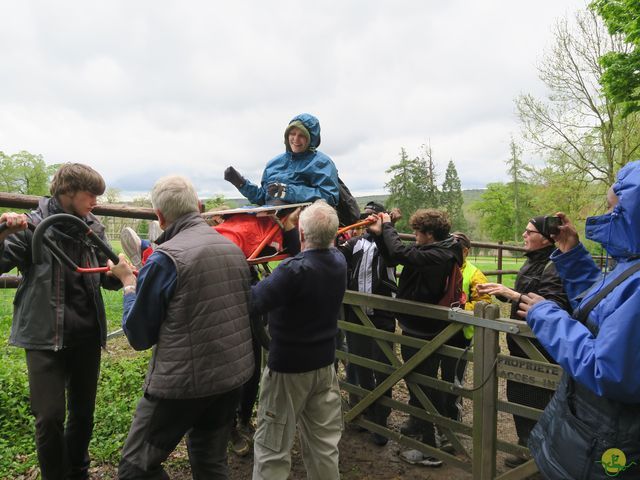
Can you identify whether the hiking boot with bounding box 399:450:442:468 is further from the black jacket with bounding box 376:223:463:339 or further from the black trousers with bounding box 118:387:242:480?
the black trousers with bounding box 118:387:242:480

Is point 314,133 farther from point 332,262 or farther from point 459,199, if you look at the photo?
point 459,199

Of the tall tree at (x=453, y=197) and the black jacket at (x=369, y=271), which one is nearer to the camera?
the black jacket at (x=369, y=271)

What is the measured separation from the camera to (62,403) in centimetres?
242

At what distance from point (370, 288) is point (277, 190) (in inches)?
56.9

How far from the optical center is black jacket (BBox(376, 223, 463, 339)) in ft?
10.6

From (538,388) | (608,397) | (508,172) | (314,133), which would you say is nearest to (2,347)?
(314,133)

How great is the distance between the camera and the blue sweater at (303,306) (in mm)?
2408


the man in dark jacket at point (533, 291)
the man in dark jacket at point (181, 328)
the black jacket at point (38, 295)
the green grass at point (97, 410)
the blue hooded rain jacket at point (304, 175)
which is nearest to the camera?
the man in dark jacket at point (181, 328)

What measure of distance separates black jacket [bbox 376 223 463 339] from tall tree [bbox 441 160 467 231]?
56534mm

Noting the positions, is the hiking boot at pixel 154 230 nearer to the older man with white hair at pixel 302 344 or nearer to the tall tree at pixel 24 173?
the older man with white hair at pixel 302 344

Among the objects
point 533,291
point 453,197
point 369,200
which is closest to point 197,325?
point 533,291

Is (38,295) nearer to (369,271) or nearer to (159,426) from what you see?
(159,426)

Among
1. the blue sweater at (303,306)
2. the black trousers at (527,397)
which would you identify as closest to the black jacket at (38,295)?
the blue sweater at (303,306)

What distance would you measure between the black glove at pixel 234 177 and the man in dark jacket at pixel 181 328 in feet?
3.65
